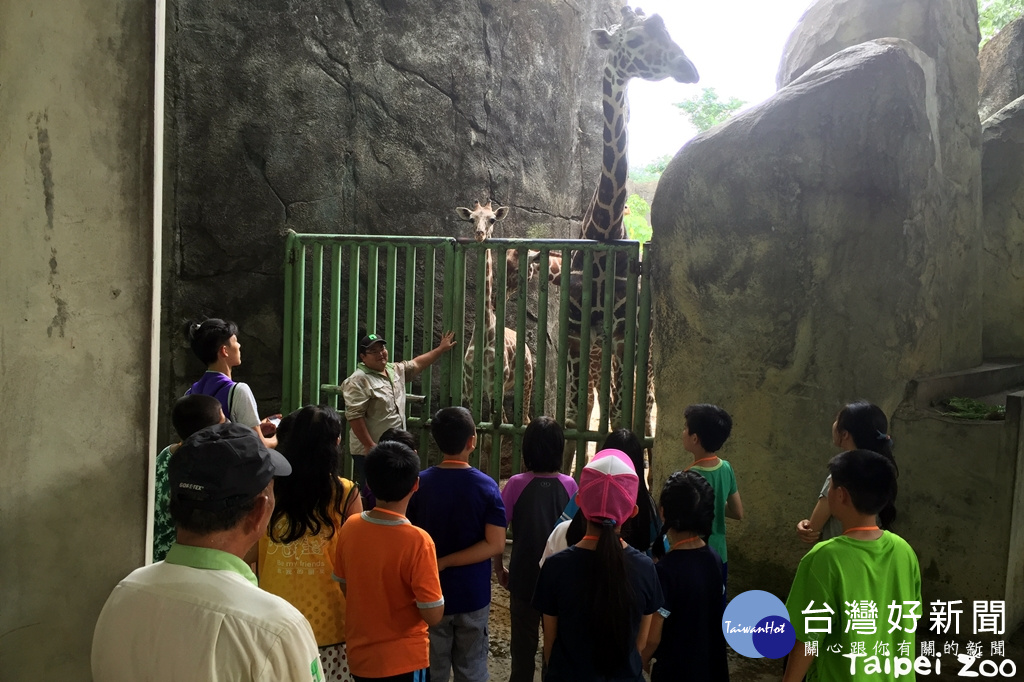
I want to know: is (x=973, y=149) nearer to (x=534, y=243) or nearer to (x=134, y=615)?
(x=534, y=243)

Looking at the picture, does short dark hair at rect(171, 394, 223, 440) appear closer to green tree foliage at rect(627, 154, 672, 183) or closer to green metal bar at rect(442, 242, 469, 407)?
green metal bar at rect(442, 242, 469, 407)

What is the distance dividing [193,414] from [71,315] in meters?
0.86

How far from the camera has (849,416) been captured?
3424 mm

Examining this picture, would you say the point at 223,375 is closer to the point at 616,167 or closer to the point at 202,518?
the point at 202,518

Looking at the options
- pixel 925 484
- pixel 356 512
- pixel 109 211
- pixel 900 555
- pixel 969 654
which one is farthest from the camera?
pixel 925 484

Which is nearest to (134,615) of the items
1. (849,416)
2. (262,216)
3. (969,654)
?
(849,416)

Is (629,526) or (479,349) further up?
(479,349)

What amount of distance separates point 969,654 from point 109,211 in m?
4.05

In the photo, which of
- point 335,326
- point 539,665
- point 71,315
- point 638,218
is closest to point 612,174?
point 335,326

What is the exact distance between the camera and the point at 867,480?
2.65m

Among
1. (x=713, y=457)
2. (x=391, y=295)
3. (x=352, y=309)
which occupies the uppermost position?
(x=391, y=295)

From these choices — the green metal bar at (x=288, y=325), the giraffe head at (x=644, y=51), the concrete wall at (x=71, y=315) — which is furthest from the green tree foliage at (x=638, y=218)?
the concrete wall at (x=71, y=315)

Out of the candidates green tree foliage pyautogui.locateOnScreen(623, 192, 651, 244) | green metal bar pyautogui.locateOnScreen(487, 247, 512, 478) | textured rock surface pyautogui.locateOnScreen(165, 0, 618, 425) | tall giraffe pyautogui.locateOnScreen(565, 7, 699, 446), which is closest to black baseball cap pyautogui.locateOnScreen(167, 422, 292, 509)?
green metal bar pyautogui.locateOnScreen(487, 247, 512, 478)

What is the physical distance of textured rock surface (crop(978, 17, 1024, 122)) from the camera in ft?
21.3
